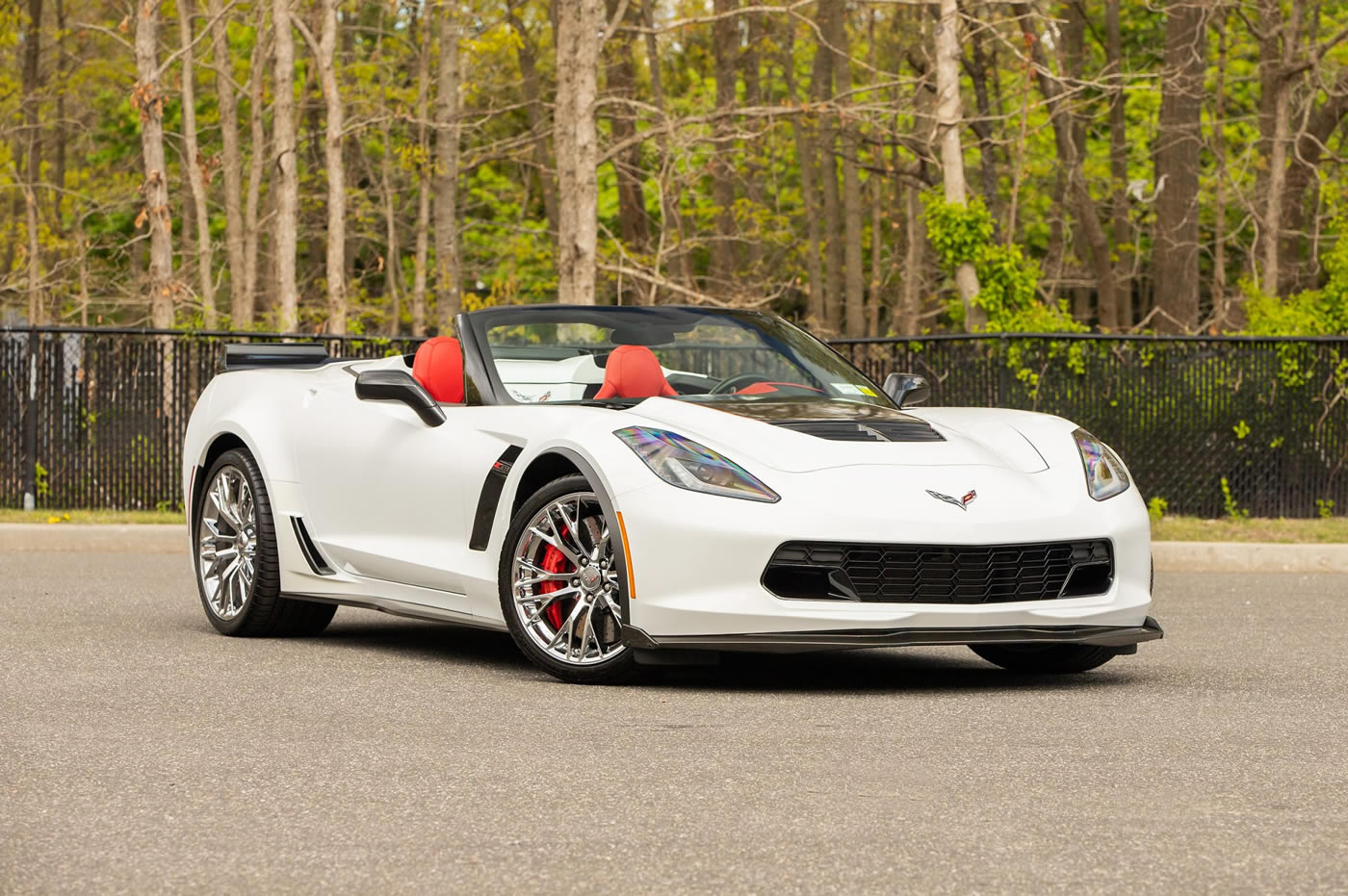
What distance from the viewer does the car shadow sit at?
6891mm

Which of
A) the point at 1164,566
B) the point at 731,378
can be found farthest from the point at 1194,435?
the point at 731,378

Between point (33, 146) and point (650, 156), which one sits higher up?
point (33, 146)

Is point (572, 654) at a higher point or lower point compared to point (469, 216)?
lower

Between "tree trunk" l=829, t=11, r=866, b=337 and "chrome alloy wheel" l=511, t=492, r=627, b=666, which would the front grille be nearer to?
"chrome alloy wheel" l=511, t=492, r=627, b=666

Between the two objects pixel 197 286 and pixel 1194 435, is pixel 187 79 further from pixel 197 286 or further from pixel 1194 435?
pixel 1194 435

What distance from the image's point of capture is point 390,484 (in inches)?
306

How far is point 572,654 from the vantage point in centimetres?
682

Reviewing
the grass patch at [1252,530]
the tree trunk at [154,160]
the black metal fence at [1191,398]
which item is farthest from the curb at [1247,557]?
the tree trunk at [154,160]

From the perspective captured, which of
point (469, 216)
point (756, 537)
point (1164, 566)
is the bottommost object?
point (1164, 566)

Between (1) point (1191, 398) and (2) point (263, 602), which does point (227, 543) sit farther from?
(1) point (1191, 398)

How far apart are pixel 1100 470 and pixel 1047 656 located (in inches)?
29.8

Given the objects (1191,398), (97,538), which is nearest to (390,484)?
(97,538)

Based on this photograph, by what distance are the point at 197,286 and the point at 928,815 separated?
3822 cm

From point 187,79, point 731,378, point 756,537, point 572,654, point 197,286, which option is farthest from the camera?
point 197,286
